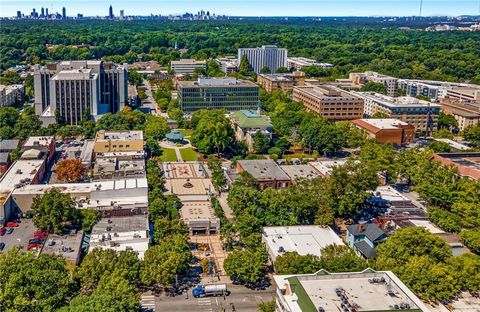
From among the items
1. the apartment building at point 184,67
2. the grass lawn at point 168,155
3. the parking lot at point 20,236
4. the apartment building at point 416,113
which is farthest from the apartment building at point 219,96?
the parking lot at point 20,236

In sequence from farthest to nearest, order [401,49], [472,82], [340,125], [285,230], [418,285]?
1. [401,49]
2. [472,82]
3. [340,125]
4. [285,230]
5. [418,285]

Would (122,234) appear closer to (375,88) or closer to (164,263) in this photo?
(164,263)

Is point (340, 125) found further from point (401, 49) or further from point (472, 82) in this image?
point (401, 49)

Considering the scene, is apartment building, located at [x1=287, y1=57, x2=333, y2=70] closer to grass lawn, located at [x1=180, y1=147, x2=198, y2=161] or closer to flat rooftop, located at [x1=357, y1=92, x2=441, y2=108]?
flat rooftop, located at [x1=357, y1=92, x2=441, y2=108]

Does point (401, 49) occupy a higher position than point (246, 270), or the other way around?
point (401, 49)

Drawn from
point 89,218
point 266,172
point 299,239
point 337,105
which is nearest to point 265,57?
point 337,105

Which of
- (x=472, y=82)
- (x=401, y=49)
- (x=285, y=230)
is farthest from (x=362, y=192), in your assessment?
(x=401, y=49)

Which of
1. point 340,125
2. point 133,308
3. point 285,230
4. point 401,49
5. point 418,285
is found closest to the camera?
point 133,308
